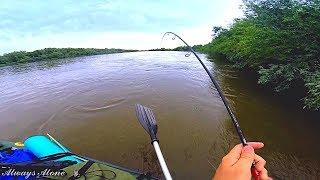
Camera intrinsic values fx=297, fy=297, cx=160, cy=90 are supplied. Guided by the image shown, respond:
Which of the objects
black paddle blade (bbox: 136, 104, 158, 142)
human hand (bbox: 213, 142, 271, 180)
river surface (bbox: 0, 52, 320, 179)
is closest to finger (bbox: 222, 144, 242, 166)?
human hand (bbox: 213, 142, 271, 180)

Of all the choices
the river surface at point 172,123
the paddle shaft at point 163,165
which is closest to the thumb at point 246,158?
the paddle shaft at point 163,165

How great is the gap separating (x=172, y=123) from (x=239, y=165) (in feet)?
29.8

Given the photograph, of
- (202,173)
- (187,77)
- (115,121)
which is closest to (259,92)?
(187,77)

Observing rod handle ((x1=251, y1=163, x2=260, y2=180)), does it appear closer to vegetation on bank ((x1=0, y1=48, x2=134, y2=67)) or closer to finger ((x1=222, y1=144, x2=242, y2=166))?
finger ((x1=222, y1=144, x2=242, y2=166))

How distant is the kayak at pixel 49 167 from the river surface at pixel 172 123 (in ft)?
6.44

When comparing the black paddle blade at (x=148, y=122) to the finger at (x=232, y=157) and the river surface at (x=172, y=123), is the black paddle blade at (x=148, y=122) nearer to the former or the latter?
the finger at (x=232, y=157)

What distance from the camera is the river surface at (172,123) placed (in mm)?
7879

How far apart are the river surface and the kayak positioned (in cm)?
196

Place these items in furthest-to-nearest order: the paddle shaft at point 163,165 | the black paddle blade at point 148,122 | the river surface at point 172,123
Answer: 1. the river surface at point 172,123
2. the black paddle blade at point 148,122
3. the paddle shaft at point 163,165

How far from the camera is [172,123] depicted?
414 inches

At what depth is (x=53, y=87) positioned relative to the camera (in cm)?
1922

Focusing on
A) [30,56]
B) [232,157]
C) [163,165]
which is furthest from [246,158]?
[30,56]

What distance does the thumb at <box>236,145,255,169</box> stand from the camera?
148cm

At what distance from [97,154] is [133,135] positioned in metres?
1.45
